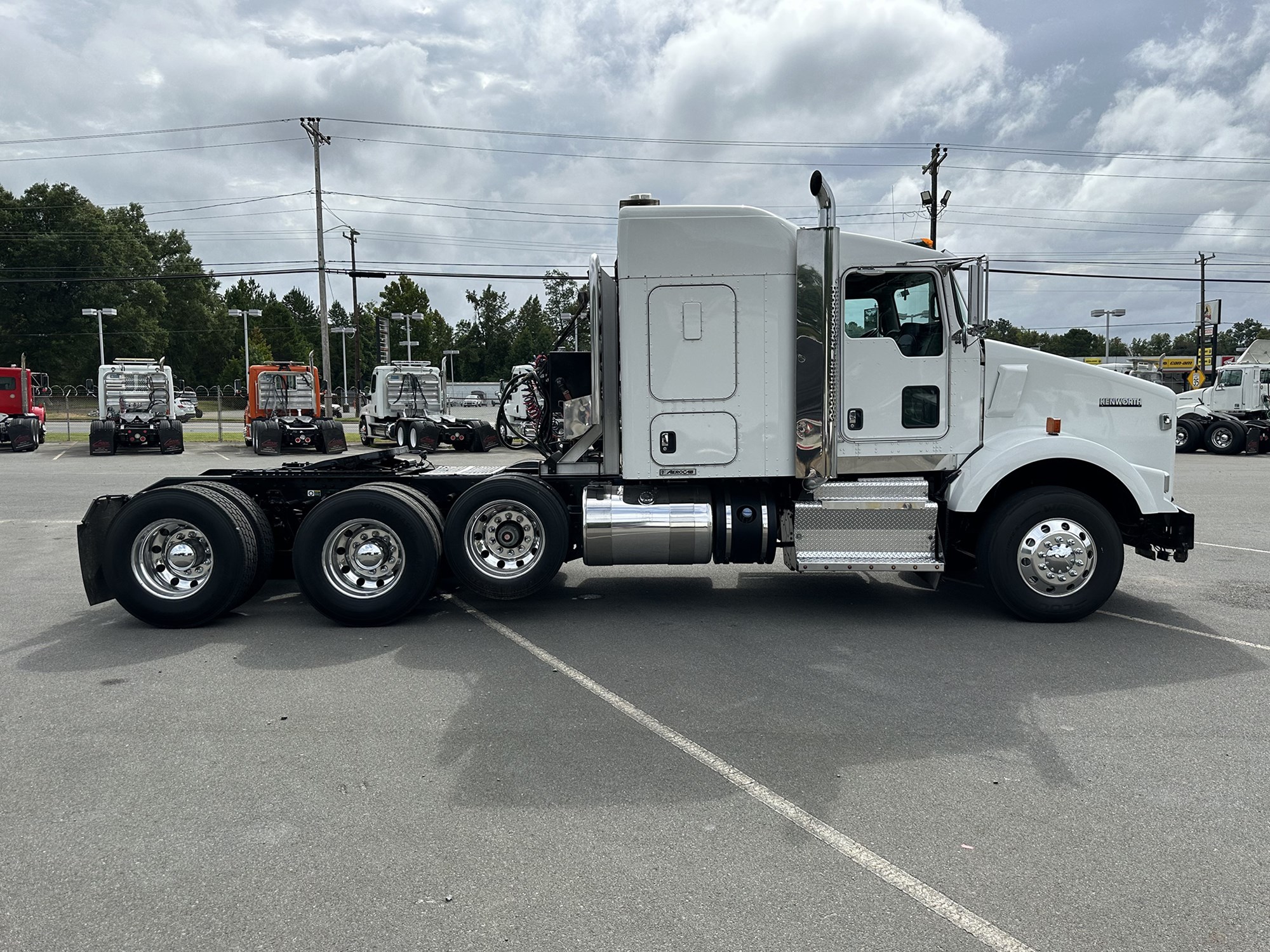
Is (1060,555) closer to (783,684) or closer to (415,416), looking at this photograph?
(783,684)

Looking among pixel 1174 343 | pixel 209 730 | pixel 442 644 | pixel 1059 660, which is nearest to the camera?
pixel 209 730

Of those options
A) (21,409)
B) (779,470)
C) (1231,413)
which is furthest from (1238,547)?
(21,409)

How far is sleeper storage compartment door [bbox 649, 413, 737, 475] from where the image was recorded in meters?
7.14

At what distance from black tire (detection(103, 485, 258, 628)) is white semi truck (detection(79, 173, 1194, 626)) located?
0.05ft

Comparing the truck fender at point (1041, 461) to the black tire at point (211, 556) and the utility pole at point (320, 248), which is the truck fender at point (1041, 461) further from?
the utility pole at point (320, 248)

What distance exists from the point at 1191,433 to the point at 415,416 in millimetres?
23126

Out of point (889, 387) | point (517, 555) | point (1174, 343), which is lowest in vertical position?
point (517, 555)

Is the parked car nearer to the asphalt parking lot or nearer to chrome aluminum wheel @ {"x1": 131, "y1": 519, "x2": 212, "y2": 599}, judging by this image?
chrome aluminum wheel @ {"x1": 131, "y1": 519, "x2": 212, "y2": 599}

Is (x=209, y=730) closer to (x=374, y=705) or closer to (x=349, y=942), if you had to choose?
(x=374, y=705)

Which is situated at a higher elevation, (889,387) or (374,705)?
(889,387)

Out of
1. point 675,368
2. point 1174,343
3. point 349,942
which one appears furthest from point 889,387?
point 1174,343

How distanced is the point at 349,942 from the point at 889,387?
553 centimetres

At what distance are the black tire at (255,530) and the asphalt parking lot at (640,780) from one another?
0.32 metres

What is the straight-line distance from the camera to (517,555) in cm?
728
